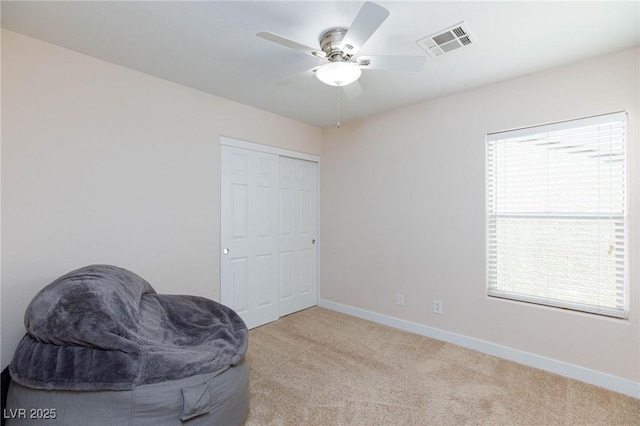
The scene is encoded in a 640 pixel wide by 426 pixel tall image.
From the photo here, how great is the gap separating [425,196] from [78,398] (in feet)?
10.3

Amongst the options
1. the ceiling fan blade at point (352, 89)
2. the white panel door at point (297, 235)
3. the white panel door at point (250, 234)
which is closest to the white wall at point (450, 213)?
the white panel door at point (297, 235)

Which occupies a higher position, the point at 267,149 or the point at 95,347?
the point at 267,149

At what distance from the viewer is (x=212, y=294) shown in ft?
10.2

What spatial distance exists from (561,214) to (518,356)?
1.30 m

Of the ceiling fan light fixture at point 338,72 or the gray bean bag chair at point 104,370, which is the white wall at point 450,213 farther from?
the gray bean bag chair at point 104,370

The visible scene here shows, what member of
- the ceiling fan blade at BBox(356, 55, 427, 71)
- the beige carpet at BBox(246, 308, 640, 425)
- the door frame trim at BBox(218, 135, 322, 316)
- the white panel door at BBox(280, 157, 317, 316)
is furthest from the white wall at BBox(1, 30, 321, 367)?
the ceiling fan blade at BBox(356, 55, 427, 71)

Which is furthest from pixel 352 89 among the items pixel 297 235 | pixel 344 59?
pixel 297 235

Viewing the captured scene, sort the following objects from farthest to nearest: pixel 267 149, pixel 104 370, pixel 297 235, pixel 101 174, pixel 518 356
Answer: pixel 297 235
pixel 267 149
pixel 518 356
pixel 101 174
pixel 104 370

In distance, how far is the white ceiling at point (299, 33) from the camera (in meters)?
1.76

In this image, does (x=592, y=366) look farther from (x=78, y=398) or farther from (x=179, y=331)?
(x=78, y=398)

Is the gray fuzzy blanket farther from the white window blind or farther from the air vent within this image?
the white window blind

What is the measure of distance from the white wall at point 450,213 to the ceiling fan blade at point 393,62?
1.36m

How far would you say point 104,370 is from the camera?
1.45m

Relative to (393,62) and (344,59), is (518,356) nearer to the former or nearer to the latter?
(393,62)
